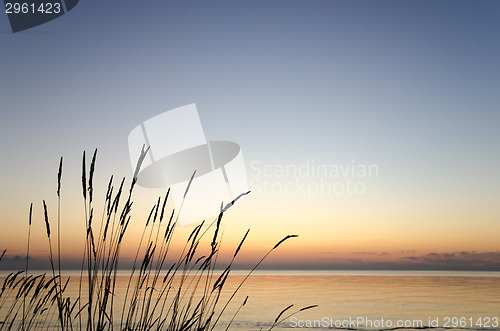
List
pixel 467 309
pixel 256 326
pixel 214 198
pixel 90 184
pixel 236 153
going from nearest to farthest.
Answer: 1. pixel 90 184
2. pixel 214 198
3. pixel 236 153
4. pixel 256 326
5. pixel 467 309

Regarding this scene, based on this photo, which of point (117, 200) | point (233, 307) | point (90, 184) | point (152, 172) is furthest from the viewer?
point (233, 307)

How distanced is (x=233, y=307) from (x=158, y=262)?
10.0 m

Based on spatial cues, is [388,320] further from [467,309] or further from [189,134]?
[189,134]

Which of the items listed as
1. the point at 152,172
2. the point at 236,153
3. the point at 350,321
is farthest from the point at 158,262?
the point at 350,321

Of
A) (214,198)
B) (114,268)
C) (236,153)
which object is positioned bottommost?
(114,268)

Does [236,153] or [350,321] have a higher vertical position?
[236,153]

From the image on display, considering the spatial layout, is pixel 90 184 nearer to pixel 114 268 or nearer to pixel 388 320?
pixel 114 268

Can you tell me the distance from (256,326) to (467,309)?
215 inches

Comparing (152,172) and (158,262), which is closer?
(158,262)

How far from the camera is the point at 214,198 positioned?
17.2 ft

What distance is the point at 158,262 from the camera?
2.64 m

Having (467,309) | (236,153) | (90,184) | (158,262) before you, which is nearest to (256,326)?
(236,153)

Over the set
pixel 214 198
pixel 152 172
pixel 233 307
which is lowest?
pixel 233 307

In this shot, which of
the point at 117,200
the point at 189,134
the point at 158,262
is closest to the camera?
the point at 117,200
